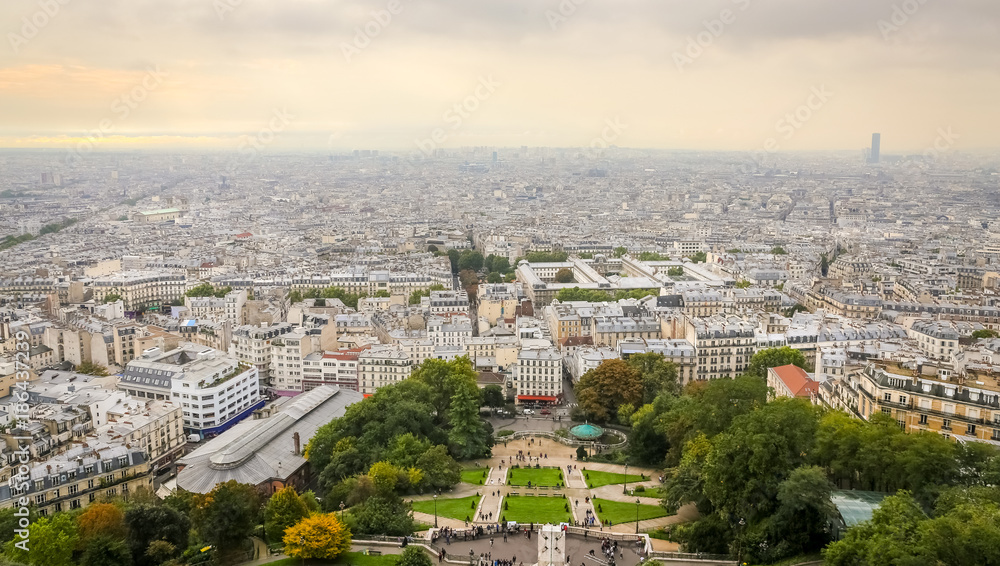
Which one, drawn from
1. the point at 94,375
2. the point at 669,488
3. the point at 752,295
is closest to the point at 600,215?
the point at 752,295

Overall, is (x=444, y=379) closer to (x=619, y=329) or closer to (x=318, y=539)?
(x=619, y=329)

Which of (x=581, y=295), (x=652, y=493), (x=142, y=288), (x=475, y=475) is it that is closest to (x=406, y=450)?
(x=475, y=475)

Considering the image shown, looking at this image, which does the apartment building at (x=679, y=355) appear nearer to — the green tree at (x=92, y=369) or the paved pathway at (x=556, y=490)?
the paved pathway at (x=556, y=490)

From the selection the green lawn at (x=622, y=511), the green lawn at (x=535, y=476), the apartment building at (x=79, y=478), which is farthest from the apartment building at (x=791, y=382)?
the apartment building at (x=79, y=478)

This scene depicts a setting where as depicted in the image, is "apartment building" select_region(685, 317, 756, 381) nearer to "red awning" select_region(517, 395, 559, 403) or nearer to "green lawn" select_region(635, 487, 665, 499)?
"red awning" select_region(517, 395, 559, 403)

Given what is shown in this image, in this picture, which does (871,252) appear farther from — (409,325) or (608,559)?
(608,559)
